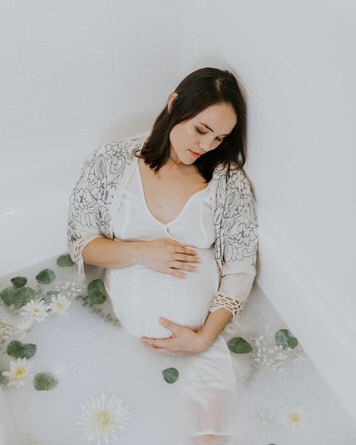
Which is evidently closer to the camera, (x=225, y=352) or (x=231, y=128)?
(x=231, y=128)

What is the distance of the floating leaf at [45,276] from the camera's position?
6.11ft

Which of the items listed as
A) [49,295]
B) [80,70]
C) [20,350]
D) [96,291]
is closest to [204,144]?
[80,70]

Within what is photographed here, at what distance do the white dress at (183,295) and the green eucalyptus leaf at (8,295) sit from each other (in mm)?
373

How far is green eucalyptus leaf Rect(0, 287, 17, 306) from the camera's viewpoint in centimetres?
180

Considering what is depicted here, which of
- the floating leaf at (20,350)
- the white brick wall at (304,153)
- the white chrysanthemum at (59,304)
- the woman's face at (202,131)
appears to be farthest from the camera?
the white chrysanthemum at (59,304)

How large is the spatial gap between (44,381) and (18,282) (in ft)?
1.25

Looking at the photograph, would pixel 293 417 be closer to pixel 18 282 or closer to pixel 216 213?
pixel 216 213

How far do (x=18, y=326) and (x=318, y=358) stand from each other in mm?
963

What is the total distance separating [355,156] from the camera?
4.01ft

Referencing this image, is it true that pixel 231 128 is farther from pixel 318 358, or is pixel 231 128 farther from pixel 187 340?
pixel 318 358

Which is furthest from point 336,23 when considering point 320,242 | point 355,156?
point 320,242

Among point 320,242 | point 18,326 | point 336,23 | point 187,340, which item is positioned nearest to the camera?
point 336,23

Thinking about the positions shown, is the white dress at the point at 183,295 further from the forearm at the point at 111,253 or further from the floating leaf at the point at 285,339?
the floating leaf at the point at 285,339

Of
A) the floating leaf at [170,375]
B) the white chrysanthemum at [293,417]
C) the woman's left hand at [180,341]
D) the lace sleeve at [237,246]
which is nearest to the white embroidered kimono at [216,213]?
the lace sleeve at [237,246]
